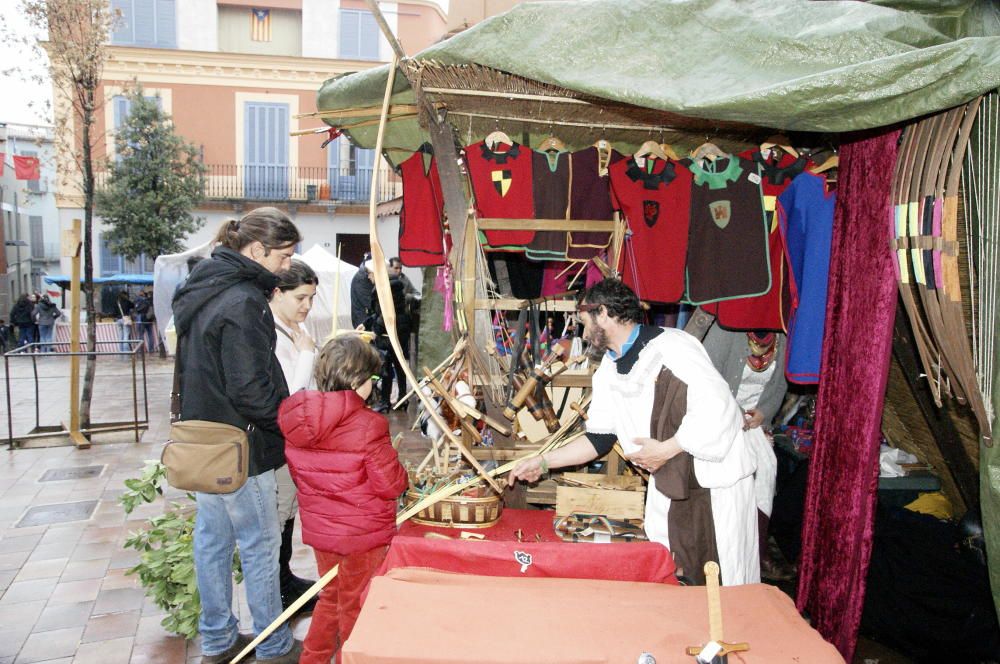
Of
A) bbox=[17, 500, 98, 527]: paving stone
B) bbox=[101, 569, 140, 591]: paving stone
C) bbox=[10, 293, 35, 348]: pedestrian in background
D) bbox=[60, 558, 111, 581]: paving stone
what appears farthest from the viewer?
bbox=[10, 293, 35, 348]: pedestrian in background

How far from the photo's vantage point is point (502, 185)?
3580 millimetres

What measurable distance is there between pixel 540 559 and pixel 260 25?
70.3 feet

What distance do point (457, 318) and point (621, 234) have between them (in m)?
0.98

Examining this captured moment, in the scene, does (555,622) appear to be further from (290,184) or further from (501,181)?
(290,184)

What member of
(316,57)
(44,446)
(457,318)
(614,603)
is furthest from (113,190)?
(614,603)

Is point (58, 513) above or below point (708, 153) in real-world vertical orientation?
below

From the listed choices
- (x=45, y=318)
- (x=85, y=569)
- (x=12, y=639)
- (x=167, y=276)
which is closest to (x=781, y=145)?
(x=12, y=639)

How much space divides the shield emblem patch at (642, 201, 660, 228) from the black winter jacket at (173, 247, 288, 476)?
1813 mm

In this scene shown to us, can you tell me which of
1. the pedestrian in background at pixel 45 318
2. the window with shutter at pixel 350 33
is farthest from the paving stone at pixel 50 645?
the window with shutter at pixel 350 33

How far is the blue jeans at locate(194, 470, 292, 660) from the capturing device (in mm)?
2805

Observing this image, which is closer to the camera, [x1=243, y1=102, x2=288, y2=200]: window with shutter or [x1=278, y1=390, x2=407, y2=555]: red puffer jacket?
[x1=278, y1=390, x2=407, y2=555]: red puffer jacket

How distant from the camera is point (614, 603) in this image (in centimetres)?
180

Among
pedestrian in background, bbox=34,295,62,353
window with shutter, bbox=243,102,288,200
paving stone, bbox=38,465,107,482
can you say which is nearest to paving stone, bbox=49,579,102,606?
paving stone, bbox=38,465,107,482

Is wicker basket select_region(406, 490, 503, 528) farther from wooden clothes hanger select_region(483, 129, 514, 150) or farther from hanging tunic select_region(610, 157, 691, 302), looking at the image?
wooden clothes hanger select_region(483, 129, 514, 150)
